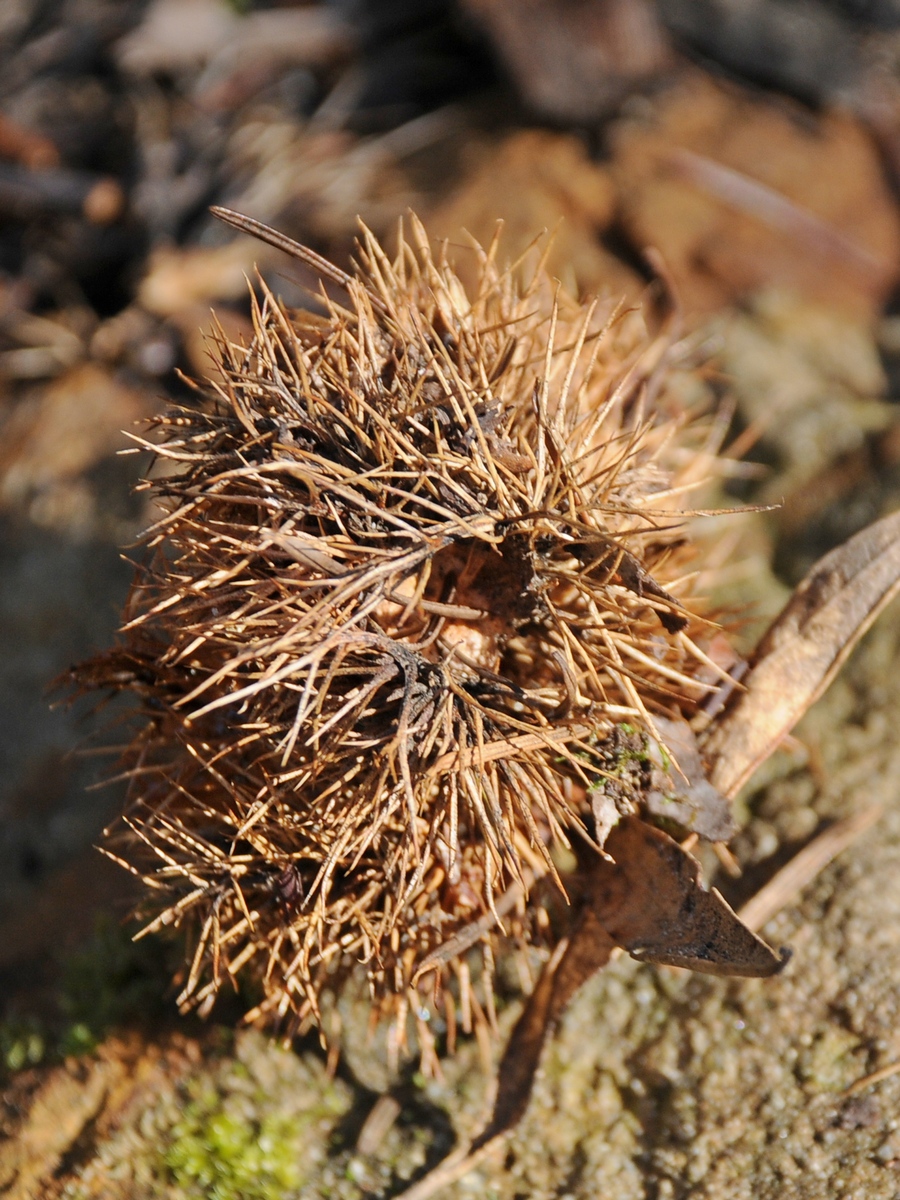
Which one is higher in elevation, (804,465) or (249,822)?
(804,465)

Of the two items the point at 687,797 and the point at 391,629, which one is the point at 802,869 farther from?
the point at 391,629

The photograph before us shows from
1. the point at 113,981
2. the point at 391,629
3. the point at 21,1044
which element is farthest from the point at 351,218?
the point at 21,1044

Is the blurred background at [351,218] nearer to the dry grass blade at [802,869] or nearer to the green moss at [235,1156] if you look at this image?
the dry grass blade at [802,869]

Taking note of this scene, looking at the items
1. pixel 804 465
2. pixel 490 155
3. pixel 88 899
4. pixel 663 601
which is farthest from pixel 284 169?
pixel 663 601

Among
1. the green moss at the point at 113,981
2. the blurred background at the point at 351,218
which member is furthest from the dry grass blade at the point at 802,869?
the green moss at the point at 113,981

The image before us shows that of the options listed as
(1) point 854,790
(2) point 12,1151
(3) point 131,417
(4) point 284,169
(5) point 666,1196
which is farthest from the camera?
(4) point 284,169

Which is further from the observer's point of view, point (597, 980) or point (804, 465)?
point (804, 465)

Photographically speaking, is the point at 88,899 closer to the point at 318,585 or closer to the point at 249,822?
the point at 249,822
